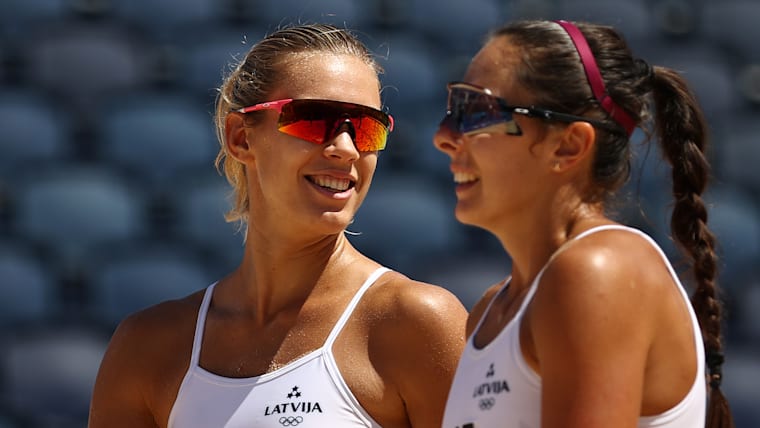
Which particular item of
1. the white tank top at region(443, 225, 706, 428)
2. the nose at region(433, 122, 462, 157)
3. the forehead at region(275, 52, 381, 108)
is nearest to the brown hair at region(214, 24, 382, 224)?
the forehead at region(275, 52, 381, 108)

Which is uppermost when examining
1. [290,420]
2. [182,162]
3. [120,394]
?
[290,420]

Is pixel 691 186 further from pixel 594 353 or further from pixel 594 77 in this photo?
pixel 594 353

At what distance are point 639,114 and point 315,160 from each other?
0.79m

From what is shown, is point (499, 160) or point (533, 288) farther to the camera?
point (499, 160)

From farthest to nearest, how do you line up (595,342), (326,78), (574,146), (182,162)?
(182,162) < (326,78) < (574,146) < (595,342)

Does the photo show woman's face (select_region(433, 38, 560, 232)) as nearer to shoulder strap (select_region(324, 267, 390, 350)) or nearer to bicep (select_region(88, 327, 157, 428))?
shoulder strap (select_region(324, 267, 390, 350))

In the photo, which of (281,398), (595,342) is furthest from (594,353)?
(281,398)

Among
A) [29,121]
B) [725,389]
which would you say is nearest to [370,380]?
[725,389]

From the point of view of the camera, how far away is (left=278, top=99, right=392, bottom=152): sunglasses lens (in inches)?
92.7

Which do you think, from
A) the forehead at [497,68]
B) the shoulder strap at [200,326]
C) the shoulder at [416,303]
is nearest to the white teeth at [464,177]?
the forehead at [497,68]

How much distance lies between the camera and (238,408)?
7.32ft

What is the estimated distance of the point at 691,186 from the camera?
186 cm

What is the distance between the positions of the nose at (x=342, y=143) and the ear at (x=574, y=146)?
690mm

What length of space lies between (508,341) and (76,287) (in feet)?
12.5
